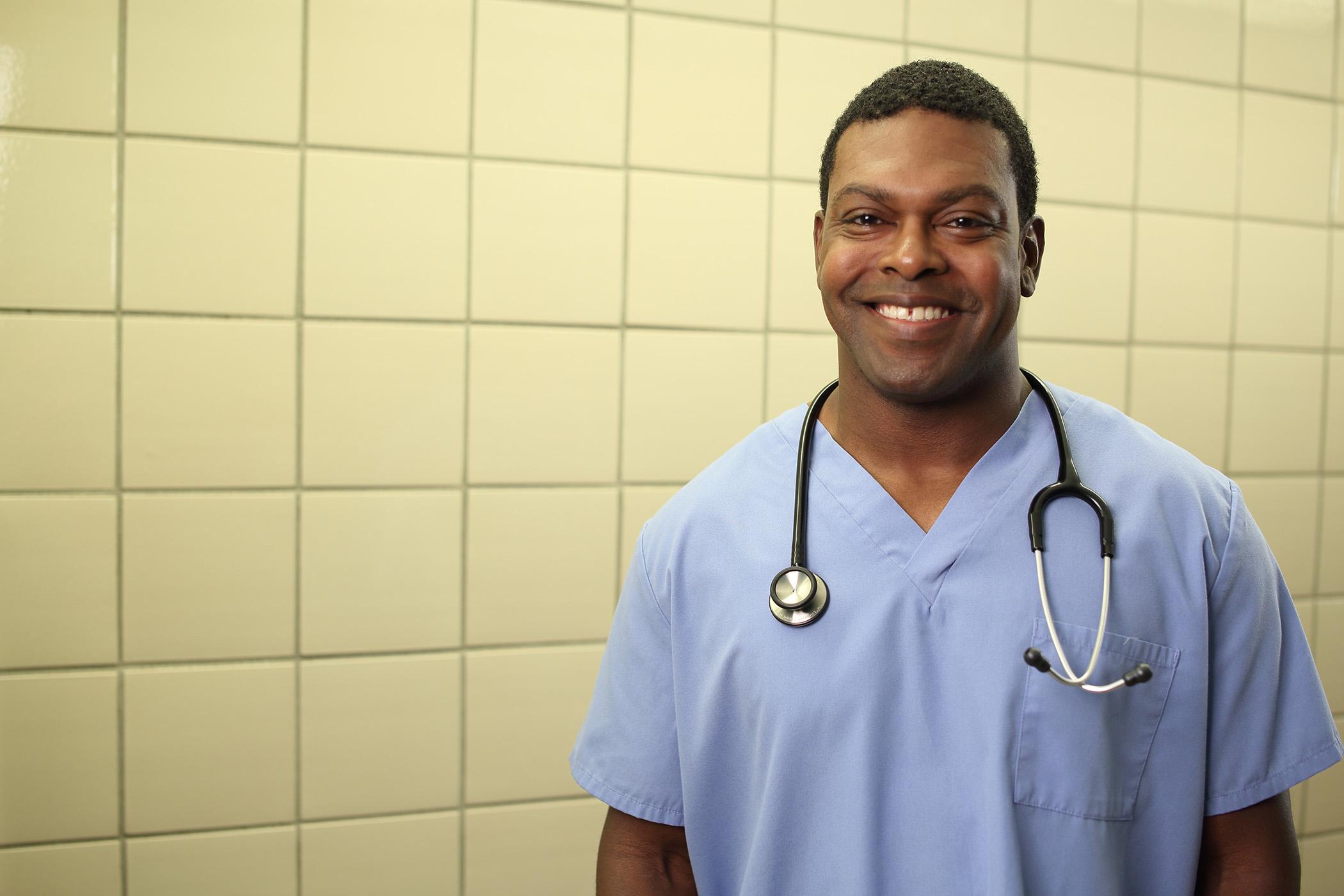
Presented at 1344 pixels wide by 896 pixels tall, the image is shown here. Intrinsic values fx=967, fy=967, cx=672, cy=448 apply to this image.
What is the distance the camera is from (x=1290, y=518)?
1.85m

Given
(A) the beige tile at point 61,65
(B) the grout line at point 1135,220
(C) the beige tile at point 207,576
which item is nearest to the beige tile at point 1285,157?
(B) the grout line at point 1135,220

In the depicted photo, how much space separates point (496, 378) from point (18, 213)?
68 cm

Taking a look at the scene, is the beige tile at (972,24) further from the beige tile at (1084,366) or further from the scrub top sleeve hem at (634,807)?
the scrub top sleeve hem at (634,807)

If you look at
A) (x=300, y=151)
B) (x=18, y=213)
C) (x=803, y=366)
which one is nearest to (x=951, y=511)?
(x=803, y=366)

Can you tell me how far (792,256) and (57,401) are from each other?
1116 mm

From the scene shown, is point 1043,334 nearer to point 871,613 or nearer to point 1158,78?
point 1158,78

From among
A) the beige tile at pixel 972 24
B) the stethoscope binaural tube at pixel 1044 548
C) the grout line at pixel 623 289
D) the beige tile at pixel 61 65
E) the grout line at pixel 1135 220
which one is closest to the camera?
the stethoscope binaural tube at pixel 1044 548

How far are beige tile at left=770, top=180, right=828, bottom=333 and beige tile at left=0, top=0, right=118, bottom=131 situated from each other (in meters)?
0.98

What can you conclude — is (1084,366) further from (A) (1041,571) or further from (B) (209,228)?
(B) (209,228)

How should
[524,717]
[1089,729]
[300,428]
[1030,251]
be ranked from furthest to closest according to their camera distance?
[524,717] → [300,428] → [1030,251] → [1089,729]

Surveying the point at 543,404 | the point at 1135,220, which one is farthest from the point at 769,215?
the point at 1135,220

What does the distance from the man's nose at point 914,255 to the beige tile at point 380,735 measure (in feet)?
3.24

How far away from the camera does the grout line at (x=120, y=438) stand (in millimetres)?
1341

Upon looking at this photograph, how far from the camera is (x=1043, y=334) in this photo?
5.67 ft
